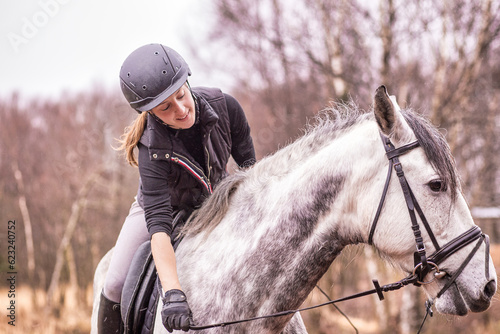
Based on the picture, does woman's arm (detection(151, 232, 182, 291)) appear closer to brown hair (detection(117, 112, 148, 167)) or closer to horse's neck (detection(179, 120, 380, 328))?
horse's neck (detection(179, 120, 380, 328))

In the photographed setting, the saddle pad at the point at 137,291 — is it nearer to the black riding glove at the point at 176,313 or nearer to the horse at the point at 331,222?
the horse at the point at 331,222

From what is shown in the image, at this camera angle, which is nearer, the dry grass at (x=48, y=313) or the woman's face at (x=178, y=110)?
the woman's face at (x=178, y=110)

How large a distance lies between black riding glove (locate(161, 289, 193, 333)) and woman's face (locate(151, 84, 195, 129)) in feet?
3.16

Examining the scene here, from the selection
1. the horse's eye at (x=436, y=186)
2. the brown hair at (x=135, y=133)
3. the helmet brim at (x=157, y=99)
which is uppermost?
the helmet brim at (x=157, y=99)

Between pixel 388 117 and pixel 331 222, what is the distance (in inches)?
23.2

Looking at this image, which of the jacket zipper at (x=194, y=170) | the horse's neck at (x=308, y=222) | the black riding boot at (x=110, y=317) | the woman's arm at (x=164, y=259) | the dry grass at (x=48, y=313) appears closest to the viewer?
the horse's neck at (x=308, y=222)

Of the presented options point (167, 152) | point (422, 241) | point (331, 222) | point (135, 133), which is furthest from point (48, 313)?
point (422, 241)

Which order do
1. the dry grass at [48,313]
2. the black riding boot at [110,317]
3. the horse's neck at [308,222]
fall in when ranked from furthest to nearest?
the dry grass at [48,313] → the black riding boot at [110,317] → the horse's neck at [308,222]

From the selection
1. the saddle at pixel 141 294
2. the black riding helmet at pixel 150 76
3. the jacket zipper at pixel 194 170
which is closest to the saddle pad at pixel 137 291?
the saddle at pixel 141 294

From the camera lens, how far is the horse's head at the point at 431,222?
2131 millimetres

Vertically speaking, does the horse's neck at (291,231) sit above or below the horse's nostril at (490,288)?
above

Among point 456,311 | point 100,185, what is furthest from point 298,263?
point 100,185

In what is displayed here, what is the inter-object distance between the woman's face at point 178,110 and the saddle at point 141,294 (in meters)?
0.70

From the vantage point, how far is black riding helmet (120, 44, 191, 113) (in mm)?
2582
